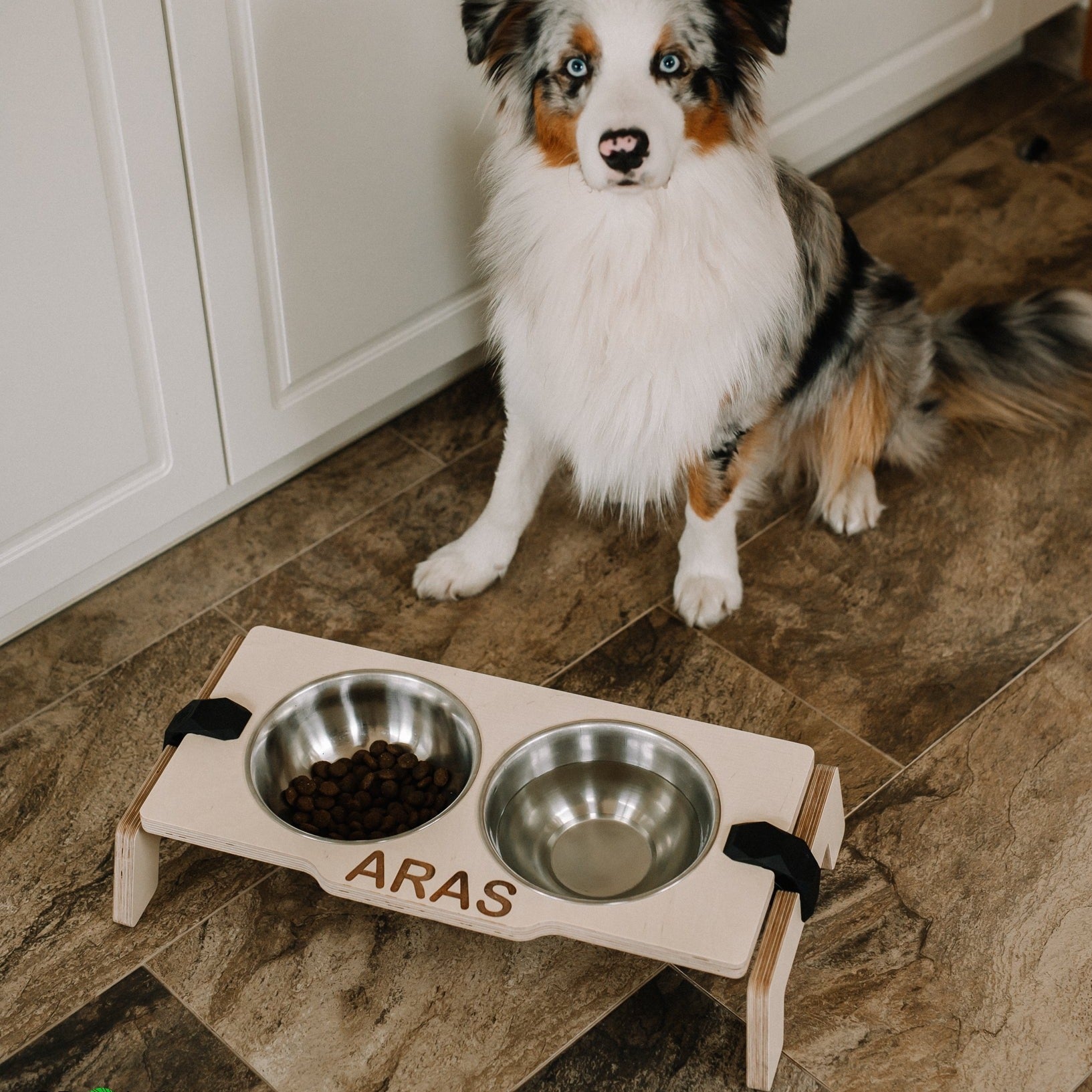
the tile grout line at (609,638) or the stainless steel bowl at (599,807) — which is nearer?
the stainless steel bowl at (599,807)

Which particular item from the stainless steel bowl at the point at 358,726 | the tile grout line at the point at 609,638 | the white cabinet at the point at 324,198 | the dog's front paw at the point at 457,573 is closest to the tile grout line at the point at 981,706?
the tile grout line at the point at 609,638

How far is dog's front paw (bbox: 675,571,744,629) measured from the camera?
2.12 metres

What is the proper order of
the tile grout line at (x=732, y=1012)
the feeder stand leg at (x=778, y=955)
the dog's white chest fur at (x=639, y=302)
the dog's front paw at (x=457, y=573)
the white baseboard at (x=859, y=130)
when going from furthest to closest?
the white baseboard at (x=859, y=130), the dog's front paw at (x=457, y=573), the dog's white chest fur at (x=639, y=302), the tile grout line at (x=732, y=1012), the feeder stand leg at (x=778, y=955)

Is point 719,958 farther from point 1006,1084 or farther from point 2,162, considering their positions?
point 2,162

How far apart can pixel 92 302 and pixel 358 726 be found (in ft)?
2.23

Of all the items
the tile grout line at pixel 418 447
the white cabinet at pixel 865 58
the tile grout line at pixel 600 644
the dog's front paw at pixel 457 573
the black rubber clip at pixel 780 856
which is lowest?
the tile grout line at pixel 600 644

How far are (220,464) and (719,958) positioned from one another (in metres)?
1.15

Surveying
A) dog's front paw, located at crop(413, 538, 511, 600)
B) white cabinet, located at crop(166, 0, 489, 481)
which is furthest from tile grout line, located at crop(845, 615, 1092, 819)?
white cabinet, located at crop(166, 0, 489, 481)

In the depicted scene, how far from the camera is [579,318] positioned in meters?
1.80

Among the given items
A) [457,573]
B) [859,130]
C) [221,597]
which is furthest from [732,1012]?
[859,130]

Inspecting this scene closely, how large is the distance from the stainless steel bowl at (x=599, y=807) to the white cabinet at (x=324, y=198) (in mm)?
791

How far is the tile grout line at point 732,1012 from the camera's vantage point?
1559mm

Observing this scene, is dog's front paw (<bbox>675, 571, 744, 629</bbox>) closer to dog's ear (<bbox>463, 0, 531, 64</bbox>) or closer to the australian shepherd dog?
the australian shepherd dog

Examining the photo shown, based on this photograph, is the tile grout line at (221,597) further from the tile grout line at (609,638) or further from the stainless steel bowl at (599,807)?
the stainless steel bowl at (599,807)
